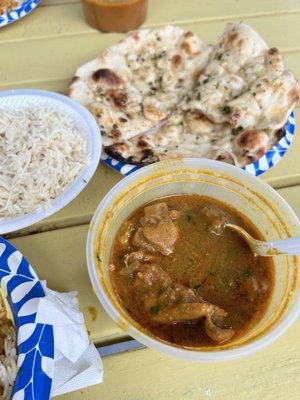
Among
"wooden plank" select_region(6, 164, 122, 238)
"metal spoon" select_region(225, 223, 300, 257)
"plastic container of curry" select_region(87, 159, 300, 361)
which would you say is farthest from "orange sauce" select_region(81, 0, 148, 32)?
"metal spoon" select_region(225, 223, 300, 257)

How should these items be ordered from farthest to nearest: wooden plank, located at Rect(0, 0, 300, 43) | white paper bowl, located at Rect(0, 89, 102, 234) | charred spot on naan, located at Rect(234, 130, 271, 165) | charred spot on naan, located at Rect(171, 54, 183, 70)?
wooden plank, located at Rect(0, 0, 300, 43), charred spot on naan, located at Rect(171, 54, 183, 70), charred spot on naan, located at Rect(234, 130, 271, 165), white paper bowl, located at Rect(0, 89, 102, 234)

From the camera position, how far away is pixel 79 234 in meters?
1.41

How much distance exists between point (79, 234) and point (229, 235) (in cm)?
52

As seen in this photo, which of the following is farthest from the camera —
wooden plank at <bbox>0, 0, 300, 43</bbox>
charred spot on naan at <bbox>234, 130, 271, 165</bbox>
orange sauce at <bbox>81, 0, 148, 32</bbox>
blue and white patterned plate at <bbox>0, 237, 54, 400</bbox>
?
wooden plank at <bbox>0, 0, 300, 43</bbox>

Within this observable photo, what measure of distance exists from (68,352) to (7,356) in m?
0.15

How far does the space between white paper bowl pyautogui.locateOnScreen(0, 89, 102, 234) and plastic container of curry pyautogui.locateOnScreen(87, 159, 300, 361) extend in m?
0.19

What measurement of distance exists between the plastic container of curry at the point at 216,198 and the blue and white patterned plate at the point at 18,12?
1418 millimetres

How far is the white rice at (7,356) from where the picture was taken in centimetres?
92

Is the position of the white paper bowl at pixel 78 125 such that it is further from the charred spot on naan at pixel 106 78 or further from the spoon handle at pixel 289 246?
the spoon handle at pixel 289 246

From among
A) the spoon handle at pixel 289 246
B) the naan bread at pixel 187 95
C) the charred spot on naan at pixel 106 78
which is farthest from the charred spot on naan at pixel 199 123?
the spoon handle at pixel 289 246

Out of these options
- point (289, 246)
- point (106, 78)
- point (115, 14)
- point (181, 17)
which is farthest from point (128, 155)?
point (181, 17)

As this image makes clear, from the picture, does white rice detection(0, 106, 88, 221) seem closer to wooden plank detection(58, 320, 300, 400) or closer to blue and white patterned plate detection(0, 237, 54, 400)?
blue and white patterned plate detection(0, 237, 54, 400)

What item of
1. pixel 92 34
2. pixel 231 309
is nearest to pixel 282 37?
pixel 92 34

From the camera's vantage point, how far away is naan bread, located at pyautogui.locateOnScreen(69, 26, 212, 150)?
1633 mm
